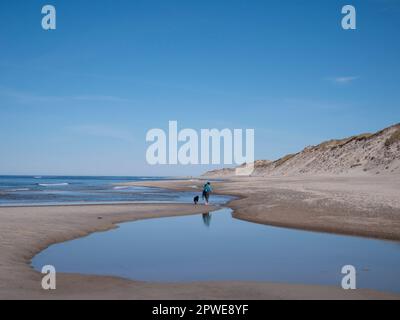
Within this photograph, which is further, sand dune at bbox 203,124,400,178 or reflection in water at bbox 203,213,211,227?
sand dune at bbox 203,124,400,178

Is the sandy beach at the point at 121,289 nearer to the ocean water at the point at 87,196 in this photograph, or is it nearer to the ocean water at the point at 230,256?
the ocean water at the point at 230,256

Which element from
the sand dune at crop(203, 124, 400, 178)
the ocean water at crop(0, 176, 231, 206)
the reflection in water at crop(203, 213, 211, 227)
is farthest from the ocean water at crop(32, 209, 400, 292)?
the sand dune at crop(203, 124, 400, 178)

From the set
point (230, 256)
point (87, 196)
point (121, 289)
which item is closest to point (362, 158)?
point (87, 196)

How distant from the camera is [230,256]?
15281 mm

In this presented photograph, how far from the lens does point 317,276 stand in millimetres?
12289

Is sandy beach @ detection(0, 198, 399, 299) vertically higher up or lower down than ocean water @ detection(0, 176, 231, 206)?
lower down

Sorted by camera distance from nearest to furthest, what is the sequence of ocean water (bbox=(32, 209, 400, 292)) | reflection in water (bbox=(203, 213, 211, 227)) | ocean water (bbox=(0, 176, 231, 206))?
1. ocean water (bbox=(32, 209, 400, 292))
2. reflection in water (bbox=(203, 213, 211, 227))
3. ocean water (bbox=(0, 176, 231, 206))

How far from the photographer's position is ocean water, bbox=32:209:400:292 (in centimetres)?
1234

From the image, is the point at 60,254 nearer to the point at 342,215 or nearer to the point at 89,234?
the point at 89,234

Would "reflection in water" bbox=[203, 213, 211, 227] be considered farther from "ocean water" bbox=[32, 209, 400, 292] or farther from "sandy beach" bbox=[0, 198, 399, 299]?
"sandy beach" bbox=[0, 198, 399, 299]

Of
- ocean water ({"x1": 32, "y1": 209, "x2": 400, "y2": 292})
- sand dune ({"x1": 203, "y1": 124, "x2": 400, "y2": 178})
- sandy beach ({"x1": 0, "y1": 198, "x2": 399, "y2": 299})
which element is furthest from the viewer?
sand dune ({"x1": 203, "y1": 124, "x2": 400, "y2": 178})
